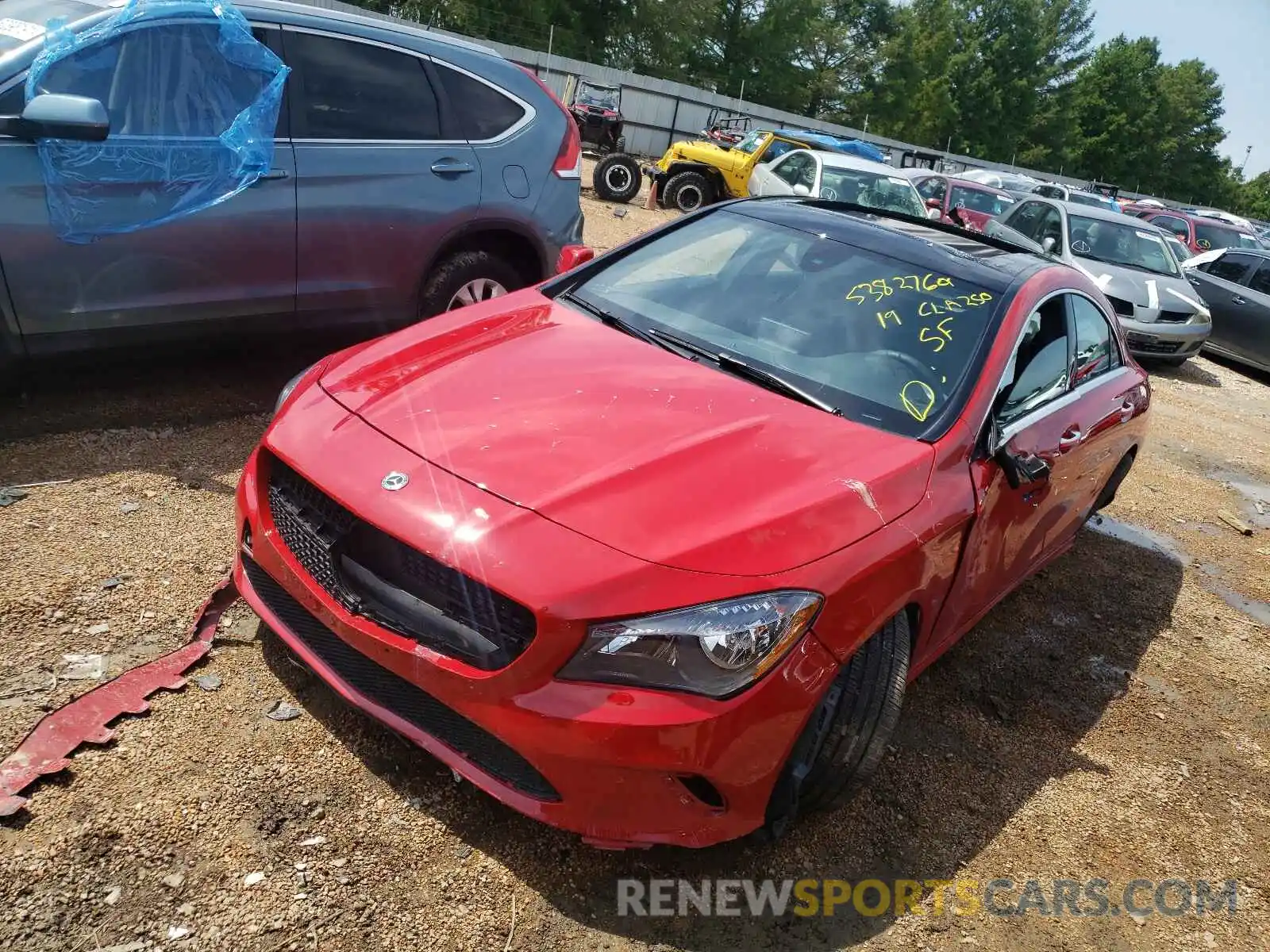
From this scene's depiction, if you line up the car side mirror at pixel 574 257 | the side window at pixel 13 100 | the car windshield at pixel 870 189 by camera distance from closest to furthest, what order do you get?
the side window at pixel 13 100
the car side mirror at pixel 574 257
the car windshield at pixel 870 189

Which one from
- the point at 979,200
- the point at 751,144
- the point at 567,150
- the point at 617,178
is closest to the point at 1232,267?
the point at 979,200

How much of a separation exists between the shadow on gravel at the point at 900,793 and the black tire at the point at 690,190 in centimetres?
1274

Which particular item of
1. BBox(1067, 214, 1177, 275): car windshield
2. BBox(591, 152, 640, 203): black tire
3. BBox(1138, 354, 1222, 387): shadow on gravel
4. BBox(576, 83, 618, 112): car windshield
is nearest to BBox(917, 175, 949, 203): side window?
BBox(1067, 214, 1177, 275): car windshield

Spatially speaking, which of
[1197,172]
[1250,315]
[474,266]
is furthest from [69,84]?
[1197,172]

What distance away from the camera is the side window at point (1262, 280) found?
1269cm

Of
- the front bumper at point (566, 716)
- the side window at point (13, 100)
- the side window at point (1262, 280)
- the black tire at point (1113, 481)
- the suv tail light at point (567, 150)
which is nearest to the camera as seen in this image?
the front bumper at point (566, 716)

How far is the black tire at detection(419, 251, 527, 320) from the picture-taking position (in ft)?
16.9

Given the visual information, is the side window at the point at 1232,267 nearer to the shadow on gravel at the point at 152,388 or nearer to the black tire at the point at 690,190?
the black tire at the point at 690,190

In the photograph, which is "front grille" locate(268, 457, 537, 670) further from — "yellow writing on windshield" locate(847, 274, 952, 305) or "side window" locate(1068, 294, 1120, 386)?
"side window" locate(1068, 294, 1120, 386)

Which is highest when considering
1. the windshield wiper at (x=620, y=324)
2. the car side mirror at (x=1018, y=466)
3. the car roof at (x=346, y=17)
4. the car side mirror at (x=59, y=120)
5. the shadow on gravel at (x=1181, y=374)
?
the car roof at (x=346, y=17)

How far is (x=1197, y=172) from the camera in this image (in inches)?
2852

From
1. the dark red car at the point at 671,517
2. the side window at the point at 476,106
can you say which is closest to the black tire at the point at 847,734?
the dark red car at the point at 671,517

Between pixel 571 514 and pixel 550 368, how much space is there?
2.67ft

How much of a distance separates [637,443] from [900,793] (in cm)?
141
